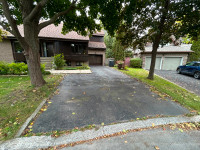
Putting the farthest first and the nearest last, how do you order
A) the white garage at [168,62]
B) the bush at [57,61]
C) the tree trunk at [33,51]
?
the white garage at [168,62] < the bush at [57,61] < the tree trunk at [33,51]

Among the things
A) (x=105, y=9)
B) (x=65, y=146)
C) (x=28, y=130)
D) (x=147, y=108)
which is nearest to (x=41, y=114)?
(x=28, y=130)

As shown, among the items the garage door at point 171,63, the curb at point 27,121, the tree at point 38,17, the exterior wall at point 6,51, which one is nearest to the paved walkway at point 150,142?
the curb at point 27,121

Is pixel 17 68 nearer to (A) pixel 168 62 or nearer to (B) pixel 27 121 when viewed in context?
(B) pixel 27 121

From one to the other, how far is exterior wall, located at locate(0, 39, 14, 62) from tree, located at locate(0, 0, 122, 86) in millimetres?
8242

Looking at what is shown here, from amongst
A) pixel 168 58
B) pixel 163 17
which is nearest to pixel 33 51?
pixel 163 17

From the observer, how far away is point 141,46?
7688 millimetres

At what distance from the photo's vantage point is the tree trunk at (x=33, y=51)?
4.07 meters

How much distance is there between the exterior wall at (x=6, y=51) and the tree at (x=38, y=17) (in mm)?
8242

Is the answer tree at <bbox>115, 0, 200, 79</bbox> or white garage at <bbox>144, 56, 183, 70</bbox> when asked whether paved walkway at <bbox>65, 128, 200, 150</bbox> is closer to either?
tree at <bbox>115, 0, 200, 79</bbox>

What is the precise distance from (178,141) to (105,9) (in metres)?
6.09

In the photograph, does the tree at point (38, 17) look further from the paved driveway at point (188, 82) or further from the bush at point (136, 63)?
the bush at point (136, 63)

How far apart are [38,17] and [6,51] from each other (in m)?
11.5

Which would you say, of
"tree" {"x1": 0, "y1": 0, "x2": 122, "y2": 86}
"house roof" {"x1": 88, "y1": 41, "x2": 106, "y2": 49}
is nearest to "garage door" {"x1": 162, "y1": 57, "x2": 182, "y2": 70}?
"house roof" {"x1": 88, "y1": 41, "x2": 106, "y2": 49}

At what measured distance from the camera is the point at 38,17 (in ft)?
14.8
